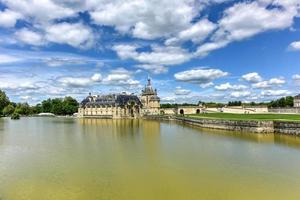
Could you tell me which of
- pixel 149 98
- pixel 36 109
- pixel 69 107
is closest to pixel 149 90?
pixel 149 98

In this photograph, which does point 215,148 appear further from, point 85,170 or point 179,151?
point 85,170

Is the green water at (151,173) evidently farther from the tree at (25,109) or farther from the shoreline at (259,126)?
the tree at (25,109)

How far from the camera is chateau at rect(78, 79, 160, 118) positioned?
293 ft

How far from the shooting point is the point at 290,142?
25719mm

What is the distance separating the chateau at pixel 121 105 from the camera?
89375 mm

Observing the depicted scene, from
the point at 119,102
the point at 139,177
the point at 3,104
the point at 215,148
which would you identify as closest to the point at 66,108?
the point at 3,104

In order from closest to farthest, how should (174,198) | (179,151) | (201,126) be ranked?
(174,198) < (179,151) < (201,126)

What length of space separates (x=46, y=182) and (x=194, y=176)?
6.50 meters

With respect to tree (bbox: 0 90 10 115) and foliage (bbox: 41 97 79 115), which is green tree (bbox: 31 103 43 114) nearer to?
foliage (bbox: 41 97 79 115)

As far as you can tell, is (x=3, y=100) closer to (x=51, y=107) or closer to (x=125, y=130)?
(x=51, y=107)

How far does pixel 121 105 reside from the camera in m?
88.9

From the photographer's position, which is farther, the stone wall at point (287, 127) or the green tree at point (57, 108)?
the green tree at point (57, 108)

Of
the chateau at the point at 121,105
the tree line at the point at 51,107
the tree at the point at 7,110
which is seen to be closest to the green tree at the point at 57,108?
the tree line at the point at 51,107

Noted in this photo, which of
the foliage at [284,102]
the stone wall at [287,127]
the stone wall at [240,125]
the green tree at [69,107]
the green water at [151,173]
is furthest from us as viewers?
the green tree at [69,107]
